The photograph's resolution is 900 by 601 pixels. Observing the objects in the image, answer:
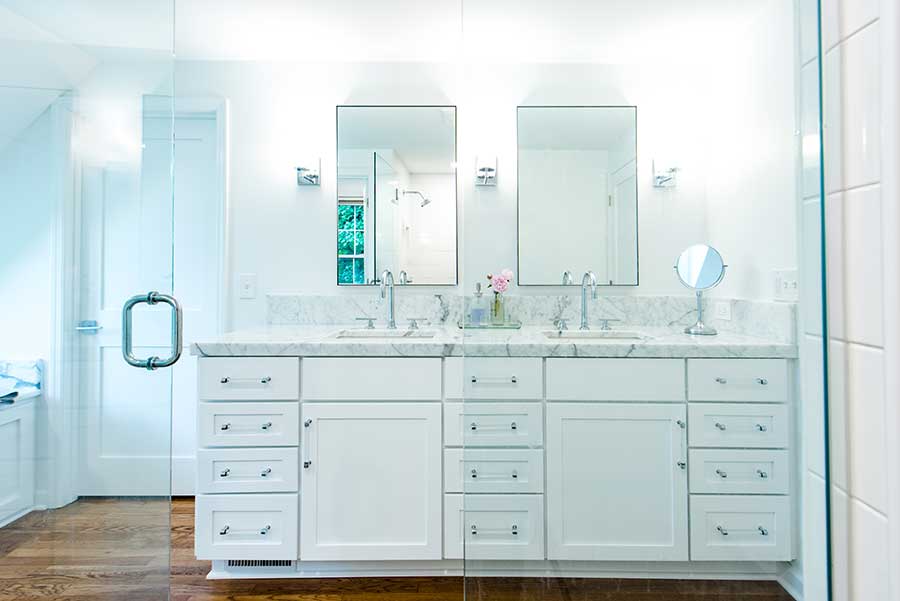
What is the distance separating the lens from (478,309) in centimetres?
124

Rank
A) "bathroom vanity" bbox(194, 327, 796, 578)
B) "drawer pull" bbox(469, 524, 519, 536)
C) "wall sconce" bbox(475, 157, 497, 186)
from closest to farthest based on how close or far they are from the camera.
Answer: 1. "bathroom vanity" bbox(194, 327, 796, 578)
2. "drawer pull" bbox(469, 524, 519, 536)
3. "wall sconce" bbox(475, 157, 497, 186)

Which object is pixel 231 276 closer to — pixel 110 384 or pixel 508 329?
pixel 110 384

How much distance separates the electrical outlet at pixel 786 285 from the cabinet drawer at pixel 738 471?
31 centimetres

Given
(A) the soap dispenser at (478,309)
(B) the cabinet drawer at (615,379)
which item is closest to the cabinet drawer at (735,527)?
(B) the cabinet drawer at (615,379)

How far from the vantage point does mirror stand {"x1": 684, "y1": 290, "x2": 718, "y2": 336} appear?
111 cm

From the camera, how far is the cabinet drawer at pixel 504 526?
1.15 m

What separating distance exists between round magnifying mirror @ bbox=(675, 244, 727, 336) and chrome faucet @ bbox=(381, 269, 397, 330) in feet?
4.97

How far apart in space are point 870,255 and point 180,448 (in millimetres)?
2871

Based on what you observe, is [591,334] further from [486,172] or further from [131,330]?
[131,330]

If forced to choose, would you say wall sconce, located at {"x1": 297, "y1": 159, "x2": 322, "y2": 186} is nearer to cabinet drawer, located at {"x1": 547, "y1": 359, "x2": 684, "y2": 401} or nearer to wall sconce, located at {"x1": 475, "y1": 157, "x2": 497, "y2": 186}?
wall sconce, located at {"x1": 475, "y1": 157, "x2": 497, "y2": 186}

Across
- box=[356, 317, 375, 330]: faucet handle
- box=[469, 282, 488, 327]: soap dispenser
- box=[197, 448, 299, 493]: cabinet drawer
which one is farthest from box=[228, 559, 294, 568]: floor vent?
box=[469, 282, 488, 327]: soap dispenser

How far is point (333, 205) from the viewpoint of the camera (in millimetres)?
2494

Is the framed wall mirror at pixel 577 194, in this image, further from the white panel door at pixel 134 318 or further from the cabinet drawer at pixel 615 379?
the white panel door at pixel 134 318

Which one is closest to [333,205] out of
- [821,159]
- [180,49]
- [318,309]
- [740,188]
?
[318,309]
